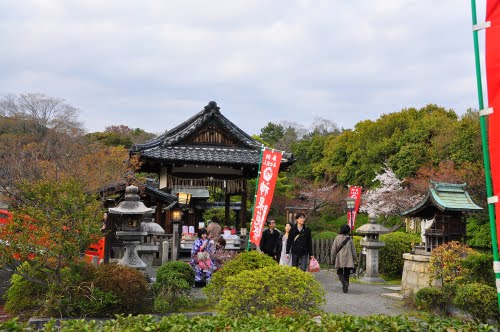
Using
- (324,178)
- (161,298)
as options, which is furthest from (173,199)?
(324,178)

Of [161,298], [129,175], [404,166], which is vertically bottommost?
[161,298]

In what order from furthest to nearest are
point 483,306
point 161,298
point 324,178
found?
point 324,178, point 161,298, point 483,306

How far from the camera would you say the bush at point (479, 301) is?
8.40 m

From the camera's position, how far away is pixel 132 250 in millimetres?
11211

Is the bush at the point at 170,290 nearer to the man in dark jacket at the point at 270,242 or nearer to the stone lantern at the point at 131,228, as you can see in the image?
the stone lantern at the point at 131,228

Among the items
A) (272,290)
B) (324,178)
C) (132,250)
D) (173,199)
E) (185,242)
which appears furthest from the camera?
(324,178)

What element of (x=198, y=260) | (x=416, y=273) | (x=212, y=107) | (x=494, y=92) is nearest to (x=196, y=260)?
(x=198, y=260)

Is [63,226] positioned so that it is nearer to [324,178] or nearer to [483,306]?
[483,306]

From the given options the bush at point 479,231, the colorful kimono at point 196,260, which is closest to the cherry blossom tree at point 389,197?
the bush at point 479,231

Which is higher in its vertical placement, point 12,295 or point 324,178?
point 324,178

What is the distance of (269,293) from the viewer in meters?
7.39

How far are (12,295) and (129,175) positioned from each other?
15.0m

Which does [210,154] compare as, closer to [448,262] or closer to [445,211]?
[445,211]

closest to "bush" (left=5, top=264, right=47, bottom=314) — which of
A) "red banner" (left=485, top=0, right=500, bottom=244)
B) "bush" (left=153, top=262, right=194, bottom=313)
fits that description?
"bush" (left=153, top=262, right=194, bottom=313)
